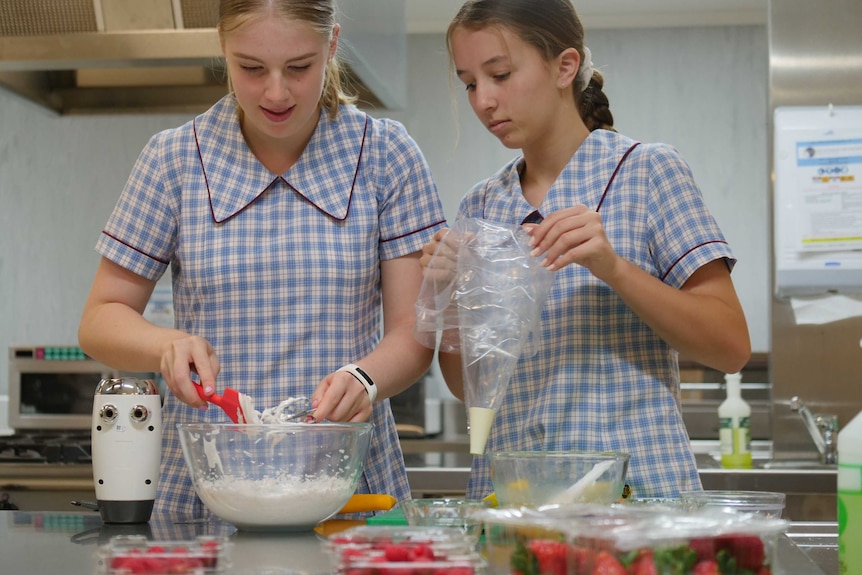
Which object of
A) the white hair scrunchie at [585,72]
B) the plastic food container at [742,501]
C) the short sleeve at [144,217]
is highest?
the white hair scrunchie at [585,72]

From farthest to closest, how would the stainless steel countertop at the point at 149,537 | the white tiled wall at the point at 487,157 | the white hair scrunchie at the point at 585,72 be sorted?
the white tiled wall at the point at 487,157, the white hair scrunchie at the point at 585,72, the stainless steel countertop at the point at 149,537

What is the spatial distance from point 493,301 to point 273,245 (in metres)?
0.36

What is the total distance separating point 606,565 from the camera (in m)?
0.79

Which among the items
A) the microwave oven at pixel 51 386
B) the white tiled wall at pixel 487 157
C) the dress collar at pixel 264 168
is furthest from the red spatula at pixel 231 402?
the white tiled wall at pixel 487 157

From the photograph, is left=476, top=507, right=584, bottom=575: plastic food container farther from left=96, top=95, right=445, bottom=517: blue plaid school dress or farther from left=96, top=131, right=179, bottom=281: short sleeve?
left=96, top=131, right=179, bottom=281: short sleeve

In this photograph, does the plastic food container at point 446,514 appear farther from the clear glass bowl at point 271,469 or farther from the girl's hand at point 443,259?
the girl's hand at point 443,259

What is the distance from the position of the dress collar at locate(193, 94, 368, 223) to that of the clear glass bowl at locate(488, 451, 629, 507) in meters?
0.55

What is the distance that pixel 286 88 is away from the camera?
141cm

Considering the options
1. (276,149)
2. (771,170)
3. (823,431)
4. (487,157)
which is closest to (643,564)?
(276,149)

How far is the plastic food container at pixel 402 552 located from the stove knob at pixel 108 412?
0.50 meters

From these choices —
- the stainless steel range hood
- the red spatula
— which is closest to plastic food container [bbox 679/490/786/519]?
the red spatula

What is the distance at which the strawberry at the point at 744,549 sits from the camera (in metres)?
0.82

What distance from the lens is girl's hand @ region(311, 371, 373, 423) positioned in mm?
1240

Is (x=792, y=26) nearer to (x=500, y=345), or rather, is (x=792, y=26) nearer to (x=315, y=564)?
(x=500, y=345)
